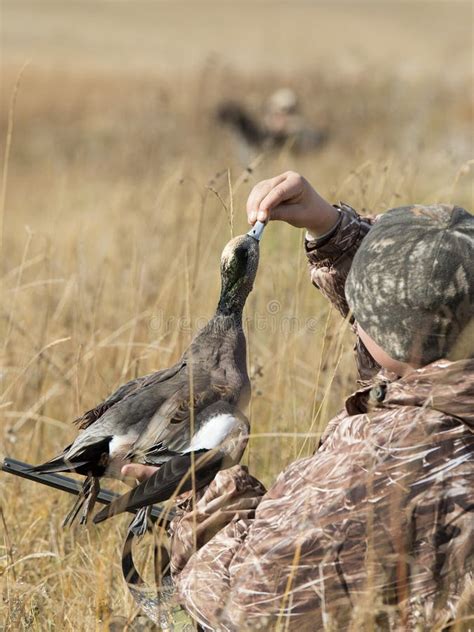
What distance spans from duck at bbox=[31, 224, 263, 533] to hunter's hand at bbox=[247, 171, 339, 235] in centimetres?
8

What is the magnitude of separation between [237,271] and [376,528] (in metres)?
0.69

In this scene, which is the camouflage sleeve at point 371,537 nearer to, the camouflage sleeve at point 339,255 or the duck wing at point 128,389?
the duck wing at point 128,389

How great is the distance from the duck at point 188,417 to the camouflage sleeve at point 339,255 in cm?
36

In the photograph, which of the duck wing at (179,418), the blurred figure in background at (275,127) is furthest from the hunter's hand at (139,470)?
the blurred figure in background at (275,127)

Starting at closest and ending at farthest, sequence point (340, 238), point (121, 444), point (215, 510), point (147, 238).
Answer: point (215, 510) → point (121, 444) → point (340, 238) → point (147, 238)

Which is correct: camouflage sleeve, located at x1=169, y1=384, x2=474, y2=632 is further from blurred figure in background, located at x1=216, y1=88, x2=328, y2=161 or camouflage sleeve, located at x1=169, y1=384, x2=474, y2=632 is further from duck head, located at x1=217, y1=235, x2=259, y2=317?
blurred figure in background, located at x1=216, y1=88, x2=328, y2=161

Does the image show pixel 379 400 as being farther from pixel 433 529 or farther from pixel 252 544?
pixel 252 544

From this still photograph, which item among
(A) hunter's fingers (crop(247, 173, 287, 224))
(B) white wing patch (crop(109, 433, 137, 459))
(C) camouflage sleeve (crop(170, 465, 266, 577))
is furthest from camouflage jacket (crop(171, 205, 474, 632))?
(A) hunter's fingers (crop(247, 173, 287, 224))

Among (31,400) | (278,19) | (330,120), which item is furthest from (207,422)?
(278,19)

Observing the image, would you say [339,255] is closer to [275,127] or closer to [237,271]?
[237,271]

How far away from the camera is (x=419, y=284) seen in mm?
1575

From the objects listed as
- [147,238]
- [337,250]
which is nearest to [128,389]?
[337,250]

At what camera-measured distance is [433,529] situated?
5.10 feet

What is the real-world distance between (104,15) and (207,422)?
5453 centimetres
